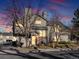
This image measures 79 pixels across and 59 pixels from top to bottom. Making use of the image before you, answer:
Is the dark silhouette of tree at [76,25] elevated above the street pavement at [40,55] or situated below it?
above

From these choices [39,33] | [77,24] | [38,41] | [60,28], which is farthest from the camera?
[77,24]

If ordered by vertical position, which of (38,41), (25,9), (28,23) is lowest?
(38,41)

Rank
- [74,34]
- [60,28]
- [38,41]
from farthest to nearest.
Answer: [74,34]
[60,28]
[38,41]

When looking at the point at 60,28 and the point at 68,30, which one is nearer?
the point at 60,28

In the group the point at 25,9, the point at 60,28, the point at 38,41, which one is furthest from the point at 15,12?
the point at 60,28

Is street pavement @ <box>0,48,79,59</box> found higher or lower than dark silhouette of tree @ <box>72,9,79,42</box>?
lower

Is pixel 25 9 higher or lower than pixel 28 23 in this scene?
higher

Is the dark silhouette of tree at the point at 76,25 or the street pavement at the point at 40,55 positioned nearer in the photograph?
the street pavement at the point at 40,55

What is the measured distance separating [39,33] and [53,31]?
153 inches

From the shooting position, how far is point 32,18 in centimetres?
4603

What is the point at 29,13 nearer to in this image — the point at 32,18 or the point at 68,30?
the point at 32,18

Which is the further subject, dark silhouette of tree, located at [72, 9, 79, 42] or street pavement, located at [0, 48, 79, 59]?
dark silhouette of tree, located at [72, 9, 79, 42]

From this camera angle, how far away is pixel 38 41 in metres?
49.2

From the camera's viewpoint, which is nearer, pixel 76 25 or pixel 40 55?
pixel 40 55
